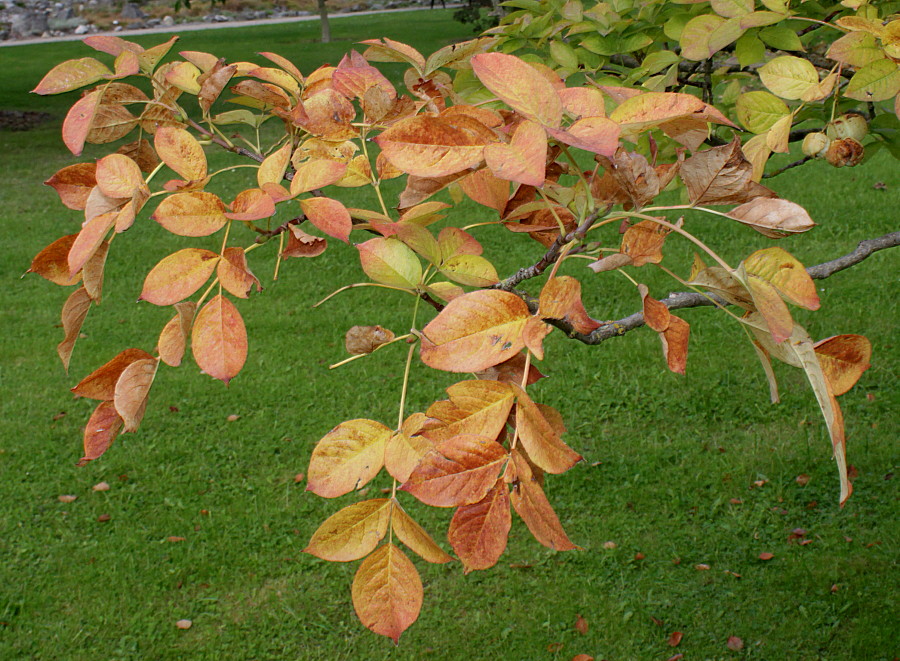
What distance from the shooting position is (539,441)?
593mm

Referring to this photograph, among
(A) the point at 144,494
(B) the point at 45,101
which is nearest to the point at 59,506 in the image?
(A) the point at 144,494

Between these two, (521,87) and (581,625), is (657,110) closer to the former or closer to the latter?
(521,87)

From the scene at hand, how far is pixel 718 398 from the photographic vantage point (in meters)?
3.88

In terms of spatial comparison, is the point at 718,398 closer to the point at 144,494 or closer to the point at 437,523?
the point at 437,523

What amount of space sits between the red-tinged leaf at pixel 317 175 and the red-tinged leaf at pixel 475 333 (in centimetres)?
19

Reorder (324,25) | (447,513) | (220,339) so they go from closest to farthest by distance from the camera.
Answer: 1. (220,339)
2. (447,513)
3. (324,25)

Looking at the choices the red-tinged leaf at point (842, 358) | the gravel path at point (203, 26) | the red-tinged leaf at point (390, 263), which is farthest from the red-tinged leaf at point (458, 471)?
the gravel path at point (203, 26)

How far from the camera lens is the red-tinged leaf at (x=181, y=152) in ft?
2.45

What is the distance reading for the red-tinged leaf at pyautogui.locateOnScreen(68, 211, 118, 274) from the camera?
2.12 ft

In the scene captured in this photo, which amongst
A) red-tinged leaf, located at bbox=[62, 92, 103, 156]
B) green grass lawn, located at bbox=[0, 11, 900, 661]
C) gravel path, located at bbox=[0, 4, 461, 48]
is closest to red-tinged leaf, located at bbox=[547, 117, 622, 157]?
red-tinged leaf, located at bbox=[62, 92, 103, 156]

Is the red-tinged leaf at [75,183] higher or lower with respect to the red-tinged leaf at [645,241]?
higher

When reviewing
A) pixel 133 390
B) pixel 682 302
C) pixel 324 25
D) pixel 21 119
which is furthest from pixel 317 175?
pixel 324 25

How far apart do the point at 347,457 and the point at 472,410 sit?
0.13 m

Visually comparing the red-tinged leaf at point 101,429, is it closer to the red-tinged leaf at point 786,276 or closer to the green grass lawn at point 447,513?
the red-tinged leaf at point 786,276
